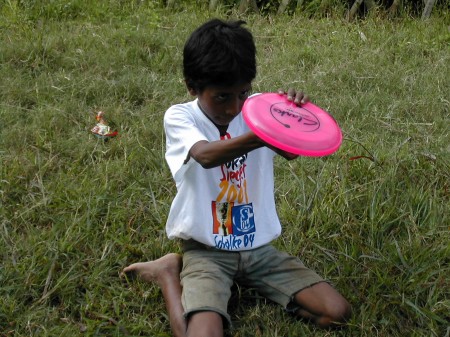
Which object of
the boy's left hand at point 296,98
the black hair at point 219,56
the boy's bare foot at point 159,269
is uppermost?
the black hair at point 219,56

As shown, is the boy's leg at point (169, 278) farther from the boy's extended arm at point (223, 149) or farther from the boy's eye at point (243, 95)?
the boy's eye at point (243, 95)

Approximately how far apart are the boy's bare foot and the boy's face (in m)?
0.60

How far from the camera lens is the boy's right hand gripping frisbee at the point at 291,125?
2189mm

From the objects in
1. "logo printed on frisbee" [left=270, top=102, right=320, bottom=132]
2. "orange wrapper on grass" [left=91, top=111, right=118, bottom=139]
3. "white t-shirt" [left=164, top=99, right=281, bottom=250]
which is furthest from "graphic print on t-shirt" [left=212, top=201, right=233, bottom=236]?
"orange wrapper on grass" [left=91, top=111, right=118, bottom=139]

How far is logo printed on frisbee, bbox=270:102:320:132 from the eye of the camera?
232cm

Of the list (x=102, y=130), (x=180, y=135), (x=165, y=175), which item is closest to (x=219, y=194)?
(x=180, y=135)

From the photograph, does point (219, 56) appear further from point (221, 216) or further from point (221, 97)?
point (221, 216)

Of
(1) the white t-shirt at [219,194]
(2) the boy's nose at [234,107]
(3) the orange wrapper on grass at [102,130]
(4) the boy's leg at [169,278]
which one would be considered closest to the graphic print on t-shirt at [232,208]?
(1) the white t-shirt at [219,194]

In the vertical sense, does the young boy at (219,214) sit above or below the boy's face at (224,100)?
below

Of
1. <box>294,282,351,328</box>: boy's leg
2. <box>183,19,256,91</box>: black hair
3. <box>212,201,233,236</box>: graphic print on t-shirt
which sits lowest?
<box>294,282,351,328</box>: boy's leg

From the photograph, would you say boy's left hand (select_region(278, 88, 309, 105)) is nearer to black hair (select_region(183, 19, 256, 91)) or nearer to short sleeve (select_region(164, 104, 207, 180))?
black hair (select_region(183, 19, 256, 91))

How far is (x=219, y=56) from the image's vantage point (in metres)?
2.43

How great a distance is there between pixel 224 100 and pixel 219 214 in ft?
1.39

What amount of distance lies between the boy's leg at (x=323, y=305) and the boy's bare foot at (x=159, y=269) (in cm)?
47
